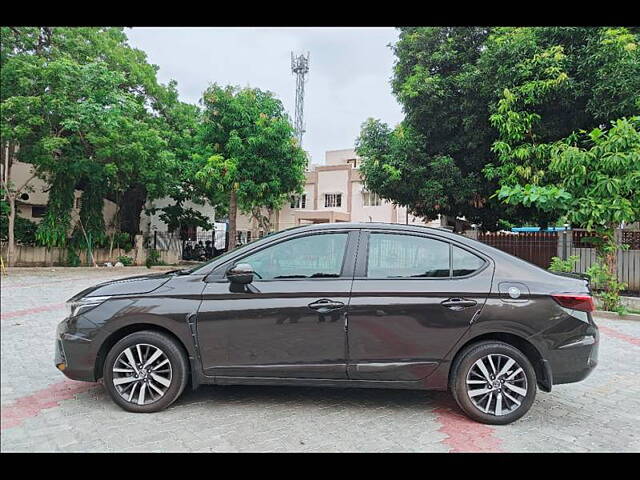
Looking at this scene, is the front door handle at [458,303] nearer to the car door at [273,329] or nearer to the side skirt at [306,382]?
the side skirt at [306,382]

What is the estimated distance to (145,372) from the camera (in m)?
3.02

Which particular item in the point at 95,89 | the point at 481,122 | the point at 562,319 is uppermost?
the point at 481,122

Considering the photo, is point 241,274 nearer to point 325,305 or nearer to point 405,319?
point 325,305

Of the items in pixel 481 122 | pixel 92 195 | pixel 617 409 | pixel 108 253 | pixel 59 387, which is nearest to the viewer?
pixel 92 195

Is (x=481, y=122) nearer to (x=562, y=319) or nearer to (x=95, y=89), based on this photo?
(x=562, y=319)

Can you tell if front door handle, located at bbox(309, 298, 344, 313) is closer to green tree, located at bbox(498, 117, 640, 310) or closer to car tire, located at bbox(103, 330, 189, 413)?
car tire, located at bbox(103, 330, 189, 413)

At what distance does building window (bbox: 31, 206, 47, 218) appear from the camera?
1831 mm

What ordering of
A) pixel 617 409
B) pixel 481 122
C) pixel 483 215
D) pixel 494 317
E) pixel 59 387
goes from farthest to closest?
pixel 483 215
pixel 481 122
pixel 617 409
pixel 494 317
pixel 59 387

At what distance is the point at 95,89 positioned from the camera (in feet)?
6.73

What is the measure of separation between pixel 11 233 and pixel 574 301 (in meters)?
3.41

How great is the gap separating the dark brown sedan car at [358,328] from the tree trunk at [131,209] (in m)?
0.71

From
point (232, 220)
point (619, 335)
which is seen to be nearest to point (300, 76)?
point (232, 220)

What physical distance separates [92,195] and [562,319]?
3.08 meters
